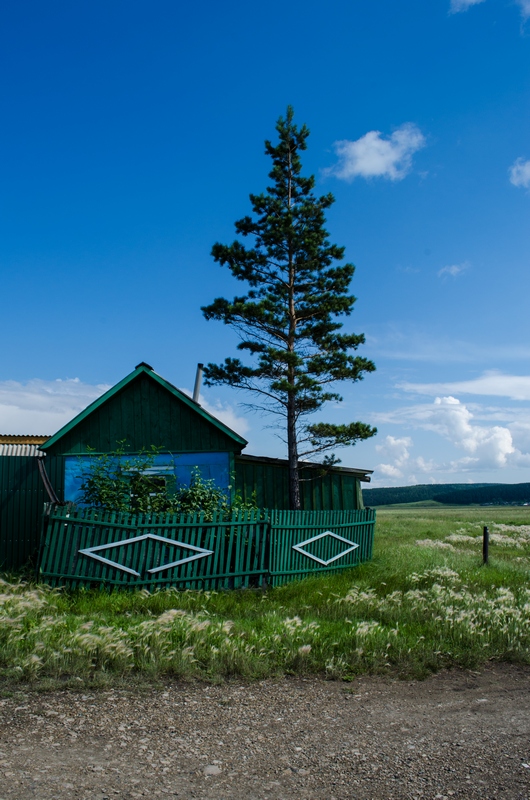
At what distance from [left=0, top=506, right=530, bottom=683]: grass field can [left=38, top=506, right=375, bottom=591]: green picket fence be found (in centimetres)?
82

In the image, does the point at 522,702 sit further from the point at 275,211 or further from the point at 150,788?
the point at 275,211

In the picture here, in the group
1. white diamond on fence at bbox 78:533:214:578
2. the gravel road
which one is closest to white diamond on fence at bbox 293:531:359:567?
white diamond on fence at bbox 78:533:214:578

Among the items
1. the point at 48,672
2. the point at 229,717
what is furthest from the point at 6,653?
the point at 229,717

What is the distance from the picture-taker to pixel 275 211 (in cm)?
→ 2483

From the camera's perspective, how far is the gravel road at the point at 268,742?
4574mm

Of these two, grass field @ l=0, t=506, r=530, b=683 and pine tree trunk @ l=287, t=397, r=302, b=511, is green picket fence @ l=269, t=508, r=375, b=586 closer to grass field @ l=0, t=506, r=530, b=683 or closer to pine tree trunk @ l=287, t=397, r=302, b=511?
grass field @ l=0, t=506, r=530, b=683

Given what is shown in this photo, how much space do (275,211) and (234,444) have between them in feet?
36.6

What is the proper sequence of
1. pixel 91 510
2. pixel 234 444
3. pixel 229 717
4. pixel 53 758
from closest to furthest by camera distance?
pixel 53 758
pixel 229 717
pixel 91 510
pixel 234 444

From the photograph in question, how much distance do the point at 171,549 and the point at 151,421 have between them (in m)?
6.72

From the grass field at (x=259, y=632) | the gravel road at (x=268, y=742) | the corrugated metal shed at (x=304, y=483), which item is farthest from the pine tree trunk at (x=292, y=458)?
the gravel road at (x=268, y=742)

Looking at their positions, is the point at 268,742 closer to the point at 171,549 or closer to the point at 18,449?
the point at 171,549

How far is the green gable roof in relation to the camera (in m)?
18.8

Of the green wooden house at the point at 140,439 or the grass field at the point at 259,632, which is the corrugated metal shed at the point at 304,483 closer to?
the green wooden house at the point at 140,439

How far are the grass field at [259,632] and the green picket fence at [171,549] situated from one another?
82 cm
